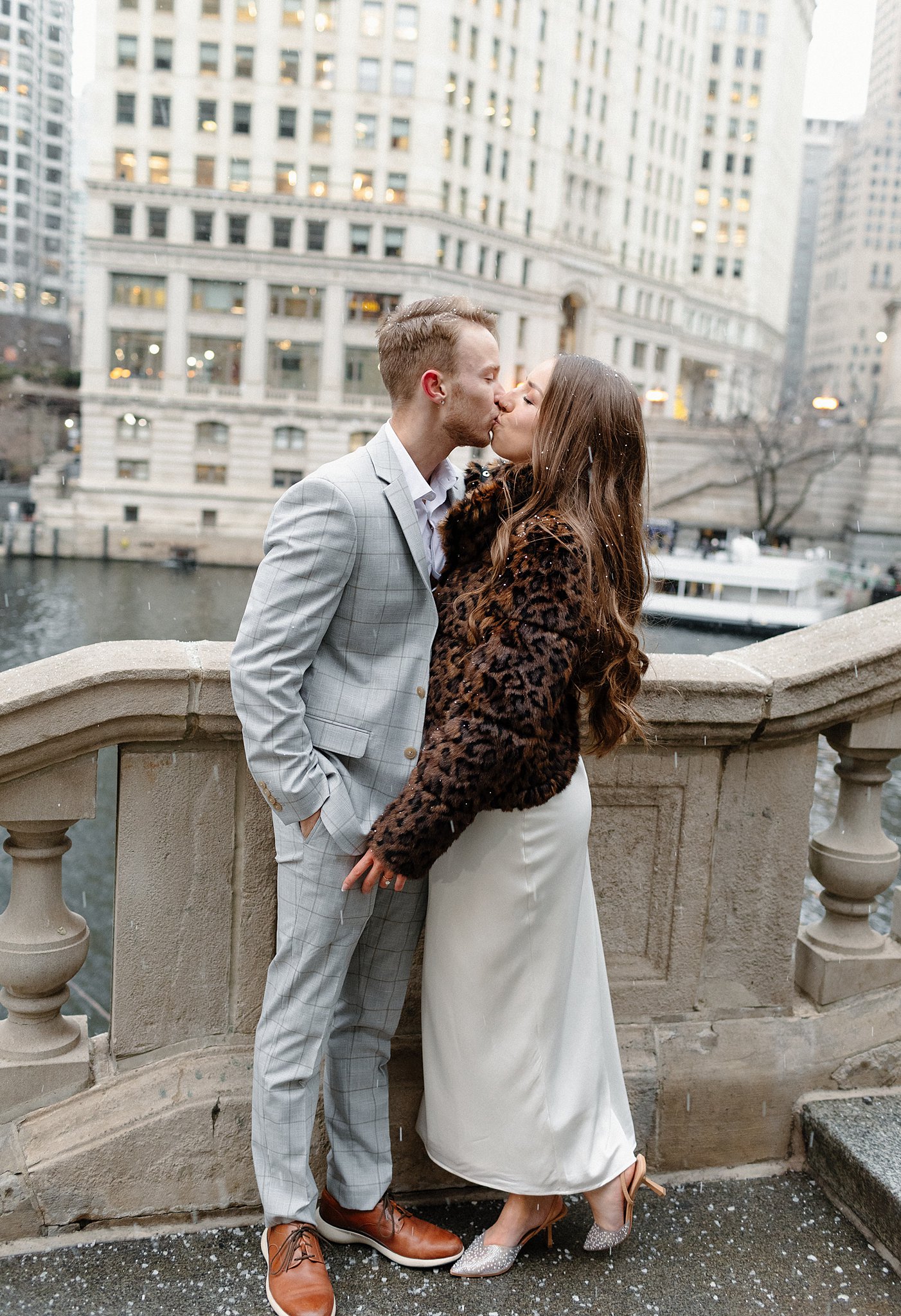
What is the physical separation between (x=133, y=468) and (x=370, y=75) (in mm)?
21337

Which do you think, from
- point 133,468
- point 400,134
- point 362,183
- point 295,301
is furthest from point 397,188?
point 133,468

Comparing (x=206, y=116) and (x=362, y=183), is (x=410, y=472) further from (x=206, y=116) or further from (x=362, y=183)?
(x=206, y=116)

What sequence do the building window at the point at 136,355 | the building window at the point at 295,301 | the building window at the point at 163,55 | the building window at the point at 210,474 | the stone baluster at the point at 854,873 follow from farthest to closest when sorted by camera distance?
the building window at the point at 295,301, the building window at the point at 163,55, the building window at the point at 136,355, the building window at the point at 210,474, the stone baluster at the point at 854,873

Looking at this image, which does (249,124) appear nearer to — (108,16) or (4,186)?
(108,16)

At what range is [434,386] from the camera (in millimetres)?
2209

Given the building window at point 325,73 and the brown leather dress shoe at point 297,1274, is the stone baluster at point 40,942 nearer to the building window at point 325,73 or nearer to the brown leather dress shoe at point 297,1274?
the brown leather dress shoe at point 297,1274

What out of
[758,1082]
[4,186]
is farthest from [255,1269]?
[4,186]

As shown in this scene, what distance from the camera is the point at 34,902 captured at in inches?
89.5

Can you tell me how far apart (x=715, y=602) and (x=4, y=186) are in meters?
69.4

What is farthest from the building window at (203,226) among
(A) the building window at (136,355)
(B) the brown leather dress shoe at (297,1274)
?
(B) the brown leather dress shoe at (297,1274)

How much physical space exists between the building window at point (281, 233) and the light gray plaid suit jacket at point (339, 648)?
170ft

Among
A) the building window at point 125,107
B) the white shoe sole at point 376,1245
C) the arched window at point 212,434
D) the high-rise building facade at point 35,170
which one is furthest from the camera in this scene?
the high-rise building facade at point 35,170

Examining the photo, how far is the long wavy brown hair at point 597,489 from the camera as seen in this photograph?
2.13 meters

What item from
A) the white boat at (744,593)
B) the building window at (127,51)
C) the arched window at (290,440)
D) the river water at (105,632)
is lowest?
the river water at (105,632)
